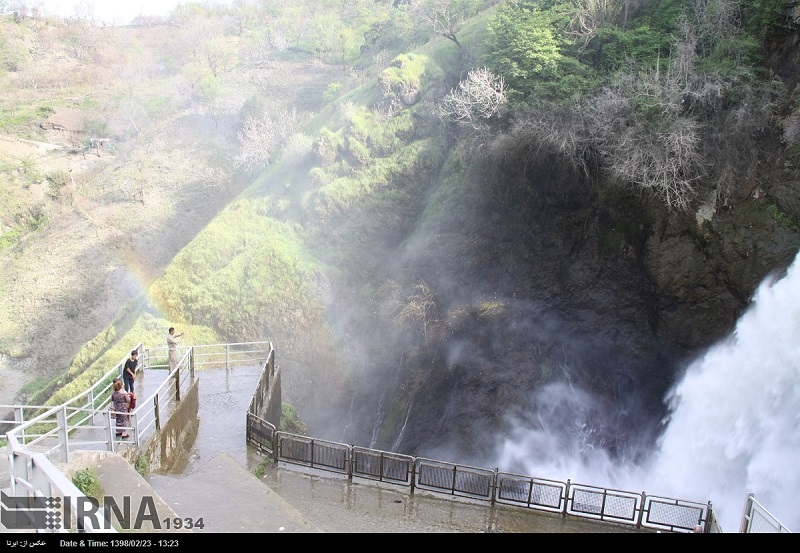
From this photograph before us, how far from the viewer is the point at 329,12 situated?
261ft

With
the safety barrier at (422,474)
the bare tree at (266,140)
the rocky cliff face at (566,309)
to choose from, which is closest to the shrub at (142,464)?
the safety barrier at (422,474)

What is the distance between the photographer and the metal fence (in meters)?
11.4

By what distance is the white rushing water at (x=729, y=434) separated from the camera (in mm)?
16000

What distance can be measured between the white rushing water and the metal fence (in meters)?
5.19

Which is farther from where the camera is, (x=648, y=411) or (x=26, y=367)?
(x=26, y=367)

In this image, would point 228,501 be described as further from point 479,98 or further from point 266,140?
point 266,140

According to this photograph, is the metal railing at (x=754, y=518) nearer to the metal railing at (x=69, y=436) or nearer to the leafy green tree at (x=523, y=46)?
the metal railing at (x=69, y=436)

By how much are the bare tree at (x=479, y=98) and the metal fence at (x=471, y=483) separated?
18606 mm

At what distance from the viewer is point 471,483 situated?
11805mm

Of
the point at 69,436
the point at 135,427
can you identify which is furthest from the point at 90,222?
the point at 135,427

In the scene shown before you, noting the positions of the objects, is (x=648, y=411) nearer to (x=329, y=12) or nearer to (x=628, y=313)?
(x=628, y=313)

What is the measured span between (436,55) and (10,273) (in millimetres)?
34877
